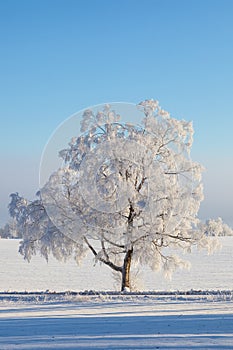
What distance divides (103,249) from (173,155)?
18.1ft

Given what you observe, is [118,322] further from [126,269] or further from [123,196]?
[126,269]

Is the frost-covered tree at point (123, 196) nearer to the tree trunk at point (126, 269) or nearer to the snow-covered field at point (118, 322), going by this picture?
the tree trunk at point (126, 269)

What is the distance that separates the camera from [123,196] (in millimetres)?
25812

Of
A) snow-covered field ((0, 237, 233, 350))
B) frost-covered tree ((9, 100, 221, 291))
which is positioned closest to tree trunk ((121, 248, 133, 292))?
frost-covered tree ((9, 100, 221, 291))

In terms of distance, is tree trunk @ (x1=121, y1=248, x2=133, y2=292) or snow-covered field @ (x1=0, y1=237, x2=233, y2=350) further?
tree trunk @ (x1=121, y1=248, x2=133, y2=292)

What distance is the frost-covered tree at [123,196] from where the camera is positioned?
85.7 feet

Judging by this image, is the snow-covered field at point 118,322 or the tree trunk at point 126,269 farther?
the tree trunk at point 126,269

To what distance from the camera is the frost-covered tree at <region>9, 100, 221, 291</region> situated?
26.1 metres

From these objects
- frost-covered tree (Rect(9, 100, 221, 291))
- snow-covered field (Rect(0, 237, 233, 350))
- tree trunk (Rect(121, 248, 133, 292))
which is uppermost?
frost-covered tree (Rect(9, 100, 221, 291))

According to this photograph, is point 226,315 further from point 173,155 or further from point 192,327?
point 173,155

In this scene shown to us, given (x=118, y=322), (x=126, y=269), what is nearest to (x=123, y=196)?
(x=126, y=269)

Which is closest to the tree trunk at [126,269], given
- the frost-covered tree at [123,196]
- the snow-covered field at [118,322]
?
the frost-covered tree at [123,196]

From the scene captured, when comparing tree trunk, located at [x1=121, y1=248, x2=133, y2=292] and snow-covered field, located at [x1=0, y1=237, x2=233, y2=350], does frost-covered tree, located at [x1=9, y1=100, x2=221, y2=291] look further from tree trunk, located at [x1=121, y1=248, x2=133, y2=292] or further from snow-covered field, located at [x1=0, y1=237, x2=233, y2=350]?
snow-covered field, located at [x1=0, y1=237, x2=233, y2=350]

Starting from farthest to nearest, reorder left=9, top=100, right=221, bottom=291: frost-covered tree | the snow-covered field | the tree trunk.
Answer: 1. the tree trunk
2. left=9, top=100, right=221, bottom=291: frost-covered tree
3. the snow-covered field
